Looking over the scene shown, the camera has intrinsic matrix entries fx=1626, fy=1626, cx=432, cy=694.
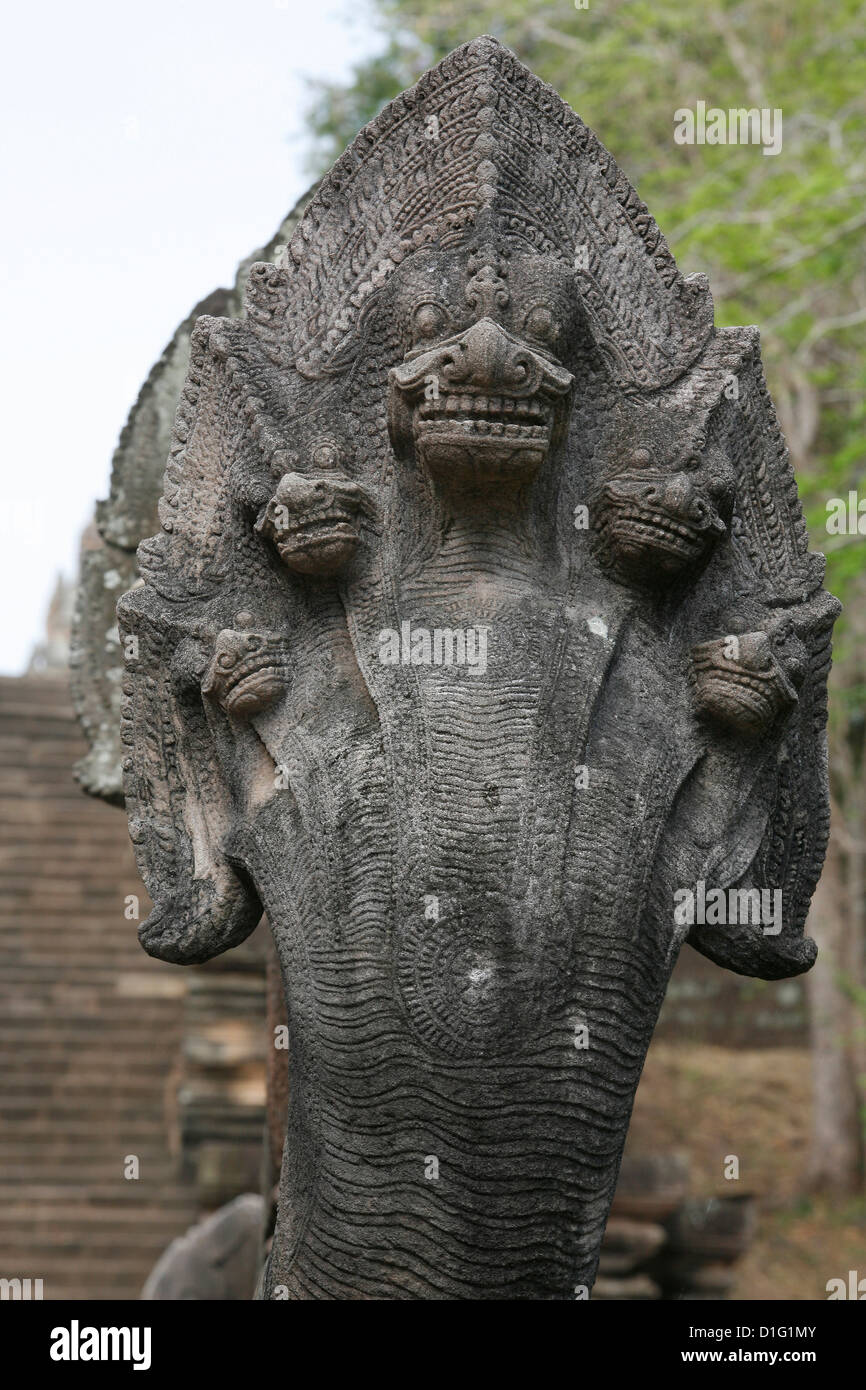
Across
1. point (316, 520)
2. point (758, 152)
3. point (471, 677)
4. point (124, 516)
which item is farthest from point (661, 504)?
point (758, 152)

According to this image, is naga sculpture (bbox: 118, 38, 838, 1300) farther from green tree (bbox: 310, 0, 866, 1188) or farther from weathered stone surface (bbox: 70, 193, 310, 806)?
green tree (bbox: 310, 0, 866, 1188)

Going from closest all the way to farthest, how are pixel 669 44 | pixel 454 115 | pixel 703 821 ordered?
pixel 703 821
pixel 454 115
pixel 669 44

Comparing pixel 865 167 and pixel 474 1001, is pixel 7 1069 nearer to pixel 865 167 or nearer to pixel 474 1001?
pixel 865 167

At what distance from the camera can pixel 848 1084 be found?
13648 millimetres

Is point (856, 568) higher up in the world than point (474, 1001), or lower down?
higher up

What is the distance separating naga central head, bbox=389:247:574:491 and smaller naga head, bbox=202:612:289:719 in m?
0.41

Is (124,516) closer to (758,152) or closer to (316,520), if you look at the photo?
(316,520)

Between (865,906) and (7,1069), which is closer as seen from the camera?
(7,1069)

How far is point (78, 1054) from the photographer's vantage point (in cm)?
1121

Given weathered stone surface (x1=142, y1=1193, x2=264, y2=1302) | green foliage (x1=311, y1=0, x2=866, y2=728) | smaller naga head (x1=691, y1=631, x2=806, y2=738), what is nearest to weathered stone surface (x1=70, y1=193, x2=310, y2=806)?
weathered stone surface (x1=142, y1=1193, x2=264, y2=1302)

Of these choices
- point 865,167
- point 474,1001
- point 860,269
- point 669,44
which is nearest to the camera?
point 474,1001

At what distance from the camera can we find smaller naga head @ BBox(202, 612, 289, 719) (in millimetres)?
2758

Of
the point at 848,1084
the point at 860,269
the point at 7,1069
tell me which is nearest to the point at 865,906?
the point at 848,1084

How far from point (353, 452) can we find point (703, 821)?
897mm
